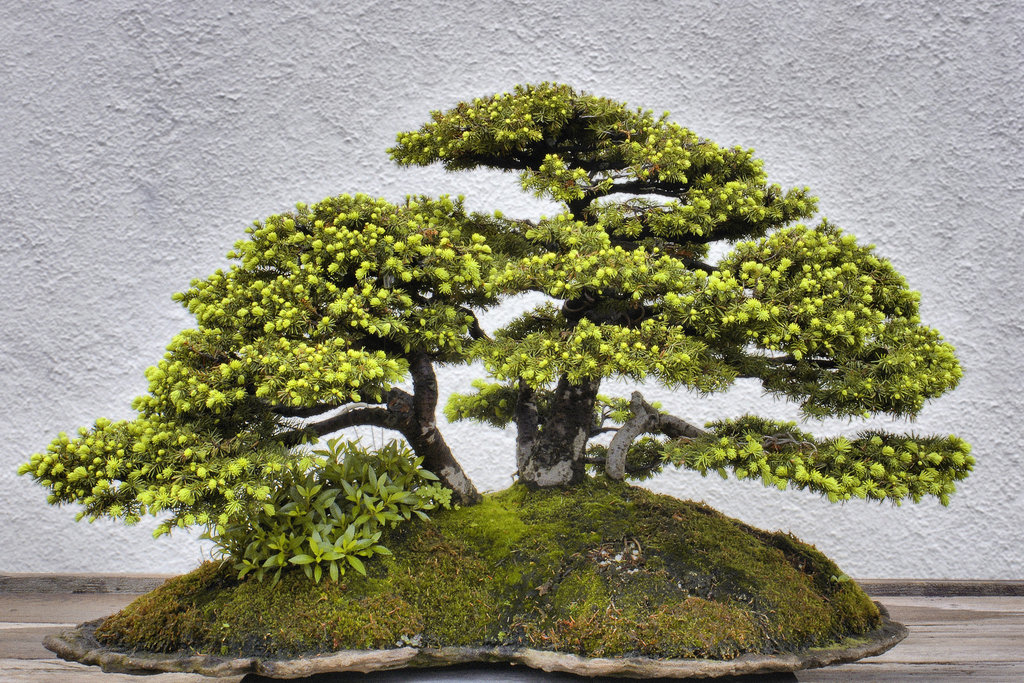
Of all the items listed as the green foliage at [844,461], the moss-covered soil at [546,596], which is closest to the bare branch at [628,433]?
the moss-covered soil at [546,596]

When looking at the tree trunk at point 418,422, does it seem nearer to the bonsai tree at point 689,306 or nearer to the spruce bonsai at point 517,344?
the spruce bonsai at point 517,344

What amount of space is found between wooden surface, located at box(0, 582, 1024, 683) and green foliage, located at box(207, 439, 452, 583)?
26 centimetres

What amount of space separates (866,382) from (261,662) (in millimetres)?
1494

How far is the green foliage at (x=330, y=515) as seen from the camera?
70.2 inches

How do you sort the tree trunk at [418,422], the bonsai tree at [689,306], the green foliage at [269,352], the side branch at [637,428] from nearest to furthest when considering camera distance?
the green foliage at [269,352], the bonsai tree at [689,306], the tree trunk at [418,422], the side branch at [637,428]

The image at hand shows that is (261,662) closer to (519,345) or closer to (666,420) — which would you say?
(519,345)

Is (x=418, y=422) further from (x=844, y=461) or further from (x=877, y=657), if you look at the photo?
(x=877, y=657)

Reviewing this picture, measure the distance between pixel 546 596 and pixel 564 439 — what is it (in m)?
0.51

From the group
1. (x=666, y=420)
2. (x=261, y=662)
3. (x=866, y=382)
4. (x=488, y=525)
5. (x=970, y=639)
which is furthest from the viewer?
(x=970, y=639)

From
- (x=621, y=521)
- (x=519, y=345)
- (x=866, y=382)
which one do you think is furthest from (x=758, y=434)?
(x=519, y=345)

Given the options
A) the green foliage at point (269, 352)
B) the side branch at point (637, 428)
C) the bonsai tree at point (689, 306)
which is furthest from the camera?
the side branch at point (637, 428)

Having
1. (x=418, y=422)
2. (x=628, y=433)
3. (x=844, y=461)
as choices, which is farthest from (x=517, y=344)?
(x=844, y=461)

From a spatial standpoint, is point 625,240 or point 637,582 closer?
point 637,582

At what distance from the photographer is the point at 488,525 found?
1.97 m
